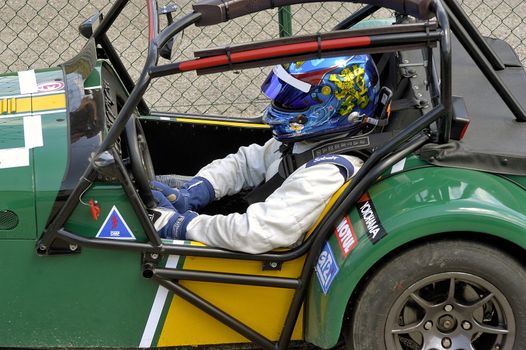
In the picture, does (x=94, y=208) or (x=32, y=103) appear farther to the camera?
(x=32, y=103)

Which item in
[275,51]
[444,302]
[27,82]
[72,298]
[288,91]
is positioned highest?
[275,51]

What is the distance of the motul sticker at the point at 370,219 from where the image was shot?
8.20 feet

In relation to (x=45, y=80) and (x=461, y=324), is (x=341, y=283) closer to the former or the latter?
(x=461, y=324)

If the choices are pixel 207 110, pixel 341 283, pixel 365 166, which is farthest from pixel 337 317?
pixel 207 110

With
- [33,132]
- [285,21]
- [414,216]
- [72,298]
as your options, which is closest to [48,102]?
[33,132]

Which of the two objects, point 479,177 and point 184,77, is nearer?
point 479,177

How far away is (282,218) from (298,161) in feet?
1.35

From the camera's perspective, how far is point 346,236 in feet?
8.38

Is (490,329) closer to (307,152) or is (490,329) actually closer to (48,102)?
(307,152)

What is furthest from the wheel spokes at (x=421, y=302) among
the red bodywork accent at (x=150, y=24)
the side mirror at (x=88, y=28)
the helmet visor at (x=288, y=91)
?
the side mirror at (x=88, y=28)

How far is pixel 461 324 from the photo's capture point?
107 inches

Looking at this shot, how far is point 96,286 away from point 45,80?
92 centimetres

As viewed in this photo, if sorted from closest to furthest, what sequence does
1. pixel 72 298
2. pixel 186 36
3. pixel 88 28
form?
pixel 72 298 < pixel 88 28 < pixel 186 36

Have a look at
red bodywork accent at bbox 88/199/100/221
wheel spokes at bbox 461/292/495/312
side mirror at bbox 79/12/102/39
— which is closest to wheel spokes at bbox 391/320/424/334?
wheel spokes at bbox 461/292/495/312
